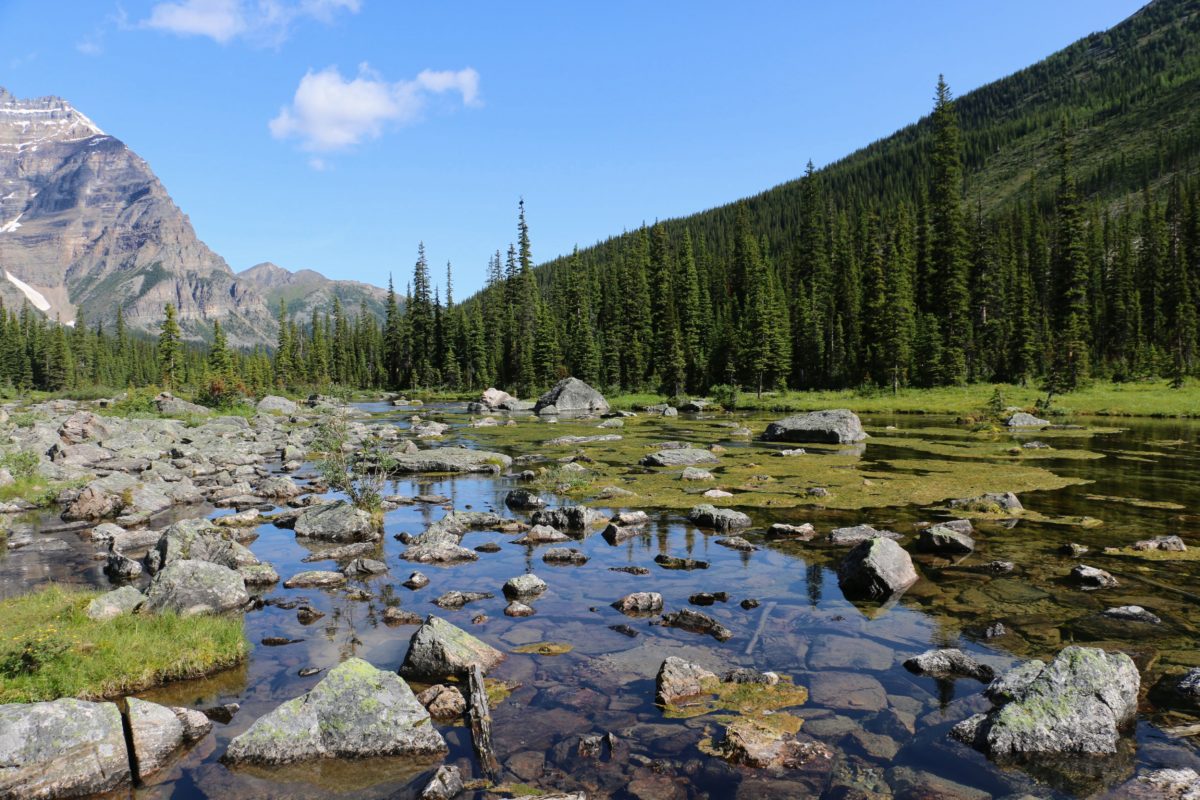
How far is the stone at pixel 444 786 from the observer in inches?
278

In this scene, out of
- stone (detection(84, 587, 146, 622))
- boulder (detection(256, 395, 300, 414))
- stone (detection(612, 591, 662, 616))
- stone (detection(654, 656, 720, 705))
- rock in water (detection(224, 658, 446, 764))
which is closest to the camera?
rock in water (detection(224, 658, 446, 764))

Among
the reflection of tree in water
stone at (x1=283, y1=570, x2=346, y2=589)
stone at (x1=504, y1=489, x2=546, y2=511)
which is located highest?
stone at (x1=504, y1=489, x2=546, y2=511)

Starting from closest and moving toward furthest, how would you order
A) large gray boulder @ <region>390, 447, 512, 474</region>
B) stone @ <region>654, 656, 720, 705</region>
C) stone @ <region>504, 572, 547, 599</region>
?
stone @ <region>654, 656, 720, 705</region> → stone @ <region>504, 572, 547, 599</region> → large gray boulder @ <region>390, 447, 512, 474</region>

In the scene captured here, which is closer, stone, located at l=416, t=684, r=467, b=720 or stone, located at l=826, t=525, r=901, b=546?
stone, located at l=416, t=684, r=467, b=720

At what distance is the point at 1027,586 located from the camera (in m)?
13.6

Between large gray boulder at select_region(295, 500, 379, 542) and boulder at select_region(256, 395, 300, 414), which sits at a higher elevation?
boulder at select_region(256, 395, 300, 414)

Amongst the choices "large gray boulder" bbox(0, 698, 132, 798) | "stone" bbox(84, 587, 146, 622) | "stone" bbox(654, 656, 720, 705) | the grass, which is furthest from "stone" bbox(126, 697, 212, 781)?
"stone" bbox(654, 656, 720, 705)

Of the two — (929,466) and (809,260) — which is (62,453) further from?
(809,260)

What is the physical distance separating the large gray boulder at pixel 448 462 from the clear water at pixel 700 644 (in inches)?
441

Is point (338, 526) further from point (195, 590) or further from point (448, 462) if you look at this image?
point (448, 462)

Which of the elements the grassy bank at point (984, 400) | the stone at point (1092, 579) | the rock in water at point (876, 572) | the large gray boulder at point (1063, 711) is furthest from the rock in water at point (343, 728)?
the grassy bank at point (984, 400)

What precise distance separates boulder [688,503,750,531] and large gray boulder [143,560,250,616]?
1236 centimetres

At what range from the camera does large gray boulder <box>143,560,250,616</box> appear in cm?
1248

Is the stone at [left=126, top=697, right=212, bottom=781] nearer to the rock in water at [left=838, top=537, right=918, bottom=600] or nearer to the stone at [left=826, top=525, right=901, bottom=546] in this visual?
the rock in water at [left=838, top=537, right=918, bottom=600]
